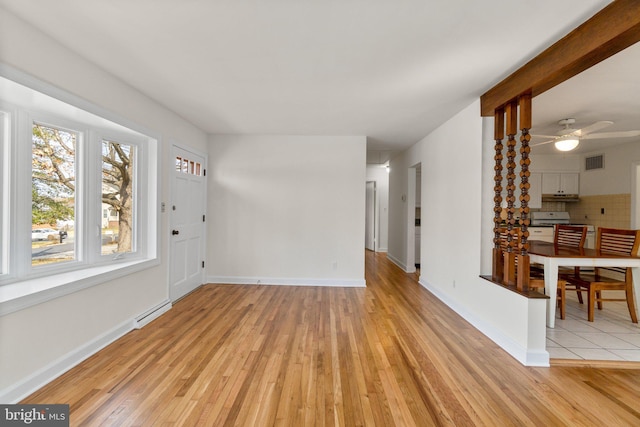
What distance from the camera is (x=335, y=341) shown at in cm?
264

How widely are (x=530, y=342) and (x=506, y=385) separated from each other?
52cm

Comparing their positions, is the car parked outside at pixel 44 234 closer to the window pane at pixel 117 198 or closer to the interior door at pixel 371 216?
the window pane at pixel 117 198

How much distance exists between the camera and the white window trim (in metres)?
1.85

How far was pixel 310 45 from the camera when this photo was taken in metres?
2.08

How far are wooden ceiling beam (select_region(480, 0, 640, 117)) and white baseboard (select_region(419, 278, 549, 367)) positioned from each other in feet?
7.06

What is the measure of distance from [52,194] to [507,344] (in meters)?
4.13

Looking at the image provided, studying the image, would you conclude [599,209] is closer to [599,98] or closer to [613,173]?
[613,173]

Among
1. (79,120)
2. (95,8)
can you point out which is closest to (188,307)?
(79,120)

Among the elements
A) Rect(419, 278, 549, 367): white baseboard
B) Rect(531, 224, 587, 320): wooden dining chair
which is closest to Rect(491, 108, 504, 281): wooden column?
Rect(419, 278, 549, 367): white baseboard

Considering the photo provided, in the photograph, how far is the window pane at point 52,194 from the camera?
226 cm

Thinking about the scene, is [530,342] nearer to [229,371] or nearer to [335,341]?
[335,341]

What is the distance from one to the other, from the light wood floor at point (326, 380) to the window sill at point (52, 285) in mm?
598

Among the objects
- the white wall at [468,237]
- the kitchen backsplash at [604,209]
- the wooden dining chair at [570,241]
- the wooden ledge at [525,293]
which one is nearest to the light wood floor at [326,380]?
the white wall at [468,237]

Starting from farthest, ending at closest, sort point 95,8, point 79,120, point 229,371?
1. point 79,120
2. point 229,371
3. point 95,8
